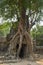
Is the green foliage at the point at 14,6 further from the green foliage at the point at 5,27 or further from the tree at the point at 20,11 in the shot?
the green foliage at the point at 5,27

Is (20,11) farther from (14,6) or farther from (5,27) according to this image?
(5,27)

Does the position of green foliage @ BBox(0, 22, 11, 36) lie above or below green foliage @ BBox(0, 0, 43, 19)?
below

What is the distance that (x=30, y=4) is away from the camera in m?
13.2

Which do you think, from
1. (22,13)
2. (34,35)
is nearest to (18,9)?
(22,13)

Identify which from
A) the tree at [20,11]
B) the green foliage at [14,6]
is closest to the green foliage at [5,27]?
the green foliage at [14,6]

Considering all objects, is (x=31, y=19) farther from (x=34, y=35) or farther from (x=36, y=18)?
(x=34, y=35)

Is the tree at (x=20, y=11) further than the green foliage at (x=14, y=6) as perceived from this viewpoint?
Yes

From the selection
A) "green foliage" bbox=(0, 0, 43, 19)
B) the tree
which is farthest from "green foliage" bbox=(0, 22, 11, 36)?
the tree

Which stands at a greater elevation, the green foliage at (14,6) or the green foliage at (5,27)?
the green foliage at (14,6)

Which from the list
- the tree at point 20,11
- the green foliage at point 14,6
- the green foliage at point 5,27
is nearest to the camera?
the green foliage at point 14,6

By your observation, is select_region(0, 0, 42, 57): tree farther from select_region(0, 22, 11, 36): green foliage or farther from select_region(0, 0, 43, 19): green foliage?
select_region(0, 22, 11, 36): green foliage

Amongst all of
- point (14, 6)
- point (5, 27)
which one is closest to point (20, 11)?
point (14, 6)

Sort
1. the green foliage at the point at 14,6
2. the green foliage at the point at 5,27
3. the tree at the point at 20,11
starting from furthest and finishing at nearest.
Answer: the green foliage at the point at 5,27 → the tree at the point at 20,11 → the green foliage at the point at 14,6

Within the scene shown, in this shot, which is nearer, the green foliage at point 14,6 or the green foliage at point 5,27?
the green foliage at point 14,6
